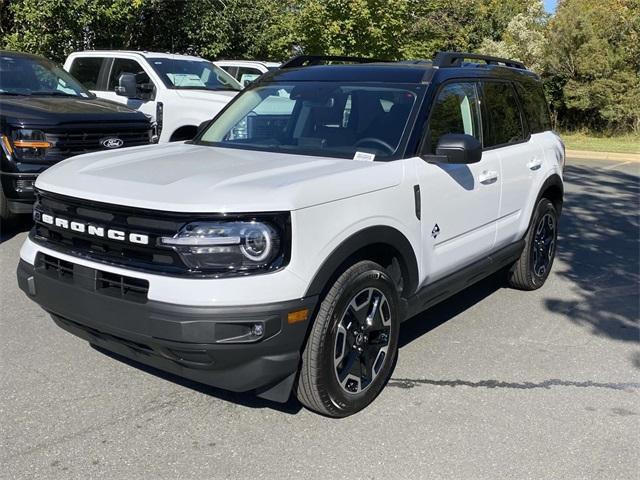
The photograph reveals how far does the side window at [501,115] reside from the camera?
15.9ft

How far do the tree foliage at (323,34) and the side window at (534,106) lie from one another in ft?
34.3

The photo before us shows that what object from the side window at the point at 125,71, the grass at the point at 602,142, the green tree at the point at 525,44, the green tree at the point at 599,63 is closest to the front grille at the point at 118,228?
the side window at the point at 125,71

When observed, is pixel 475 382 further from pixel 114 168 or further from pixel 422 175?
pixel 114 168

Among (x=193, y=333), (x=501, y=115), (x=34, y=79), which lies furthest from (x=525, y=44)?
(x=193, y=333)

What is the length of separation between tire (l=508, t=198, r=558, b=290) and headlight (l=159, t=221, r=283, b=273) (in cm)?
307

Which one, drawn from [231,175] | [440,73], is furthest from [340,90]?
Result: [231,175]

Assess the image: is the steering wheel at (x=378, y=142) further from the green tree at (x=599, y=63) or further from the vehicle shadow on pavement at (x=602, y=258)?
the green tree at (x=599, y=63)

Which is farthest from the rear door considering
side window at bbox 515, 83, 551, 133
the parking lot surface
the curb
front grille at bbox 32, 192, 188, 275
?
the curb

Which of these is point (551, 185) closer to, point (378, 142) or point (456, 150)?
point (456, 150)

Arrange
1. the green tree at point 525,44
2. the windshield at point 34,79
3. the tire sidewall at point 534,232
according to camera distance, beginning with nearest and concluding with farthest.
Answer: the tire sidewall at point 534,232 < the windshield at point 34,79 < the green tree at point 525,44

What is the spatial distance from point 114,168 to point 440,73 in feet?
6.89

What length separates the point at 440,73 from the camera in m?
4.28

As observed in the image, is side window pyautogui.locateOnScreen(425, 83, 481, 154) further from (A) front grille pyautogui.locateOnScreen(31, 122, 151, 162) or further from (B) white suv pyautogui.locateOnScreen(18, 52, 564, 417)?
(A) front grille pyautogui.locateOnScreen(31, 122, 151, 162)

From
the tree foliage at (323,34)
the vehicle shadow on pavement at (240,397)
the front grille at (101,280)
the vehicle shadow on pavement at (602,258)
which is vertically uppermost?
the tree foliage at (323,34)
